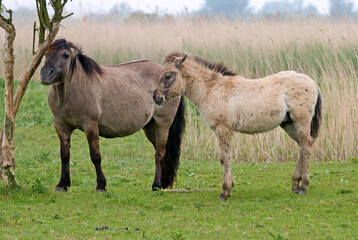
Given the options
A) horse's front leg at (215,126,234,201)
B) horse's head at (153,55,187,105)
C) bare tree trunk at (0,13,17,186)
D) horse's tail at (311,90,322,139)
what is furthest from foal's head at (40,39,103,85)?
horse's tail at (311,90,322,139)

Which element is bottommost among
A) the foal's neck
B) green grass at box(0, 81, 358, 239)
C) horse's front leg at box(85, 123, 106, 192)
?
green grass at box(0, 81, 358, 239)

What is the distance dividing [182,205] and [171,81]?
5.02 ft

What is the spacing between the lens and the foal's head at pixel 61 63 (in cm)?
731

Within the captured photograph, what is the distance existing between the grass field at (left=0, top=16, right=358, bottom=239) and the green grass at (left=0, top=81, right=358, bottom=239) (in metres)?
0.02

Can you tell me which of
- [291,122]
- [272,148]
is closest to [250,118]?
[291,122]

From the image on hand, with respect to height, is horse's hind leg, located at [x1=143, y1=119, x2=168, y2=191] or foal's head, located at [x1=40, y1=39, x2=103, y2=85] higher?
foal's head, located at [x1=40, y1=39, x2=103, y2=85]

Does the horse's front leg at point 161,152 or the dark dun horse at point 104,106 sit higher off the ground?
the dark dun horse at point 104,106

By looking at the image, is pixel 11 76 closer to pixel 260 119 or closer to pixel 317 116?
pixel 260 119

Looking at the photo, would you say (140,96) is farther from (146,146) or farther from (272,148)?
(146,146)

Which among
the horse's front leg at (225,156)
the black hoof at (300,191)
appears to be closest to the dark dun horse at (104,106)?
the horse's front leg at (225,156)

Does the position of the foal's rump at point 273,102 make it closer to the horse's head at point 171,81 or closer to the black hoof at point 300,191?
the horse's head at point 171,81

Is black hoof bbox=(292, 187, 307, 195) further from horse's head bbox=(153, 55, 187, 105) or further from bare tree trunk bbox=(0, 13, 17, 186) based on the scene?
bare tree trunk bbox=(0, 13, 17, 186)

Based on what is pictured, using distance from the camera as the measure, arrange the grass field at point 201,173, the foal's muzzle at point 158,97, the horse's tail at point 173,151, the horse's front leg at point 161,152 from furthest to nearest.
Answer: the horse's tail at point 173,151
the horse's front leg at point 161,152
the foal's muzzle at point 158,97
the grass field at point 201,173

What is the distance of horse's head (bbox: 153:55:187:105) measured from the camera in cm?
A: 718
